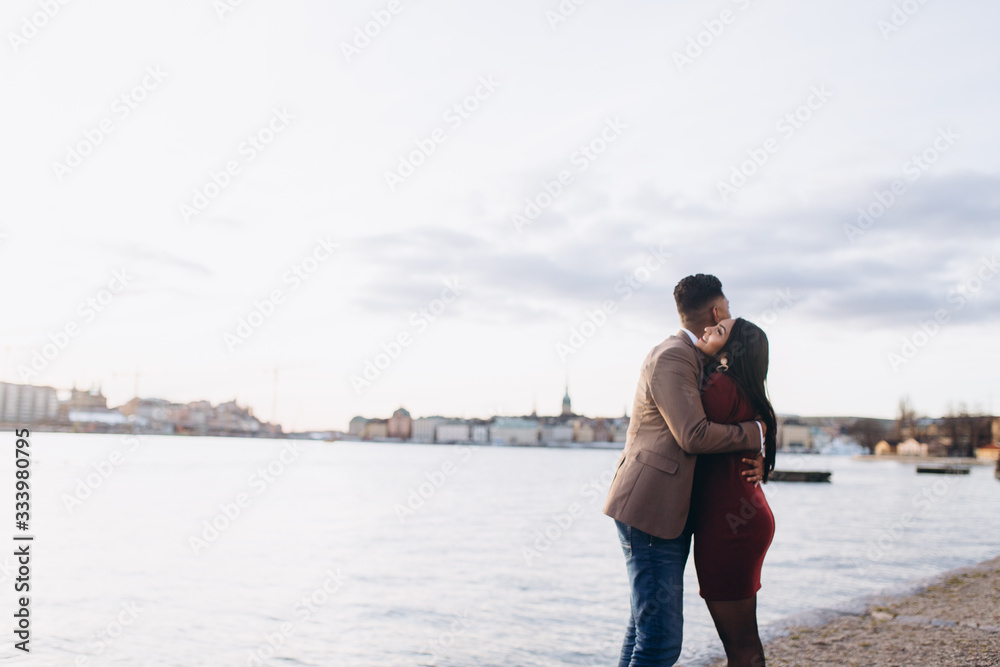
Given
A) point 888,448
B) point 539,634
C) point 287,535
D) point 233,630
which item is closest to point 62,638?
point 233,630

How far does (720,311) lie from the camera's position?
3279 mm

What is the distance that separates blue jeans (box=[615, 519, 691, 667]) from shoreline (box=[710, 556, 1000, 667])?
11.5 feet

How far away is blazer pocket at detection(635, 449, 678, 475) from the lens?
3.07m

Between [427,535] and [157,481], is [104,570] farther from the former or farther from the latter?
[157,481]

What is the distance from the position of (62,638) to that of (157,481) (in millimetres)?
40694

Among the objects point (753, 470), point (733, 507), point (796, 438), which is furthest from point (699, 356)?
point (796, 438)

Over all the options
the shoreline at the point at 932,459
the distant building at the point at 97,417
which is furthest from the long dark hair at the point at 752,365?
the distant building at the point at 97,417

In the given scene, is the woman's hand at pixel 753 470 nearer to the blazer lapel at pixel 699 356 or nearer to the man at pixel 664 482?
the man at pixel 664 482

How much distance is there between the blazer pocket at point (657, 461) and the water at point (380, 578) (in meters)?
5.20

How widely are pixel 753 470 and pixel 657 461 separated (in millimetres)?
354

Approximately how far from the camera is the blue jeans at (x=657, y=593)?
3.09m

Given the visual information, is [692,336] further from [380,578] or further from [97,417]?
[97,417]

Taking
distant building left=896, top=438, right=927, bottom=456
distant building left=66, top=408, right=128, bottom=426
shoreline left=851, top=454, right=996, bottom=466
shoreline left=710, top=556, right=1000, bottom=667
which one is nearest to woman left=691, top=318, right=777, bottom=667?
shoreline left=710, top=556, right=1000, bottom=667

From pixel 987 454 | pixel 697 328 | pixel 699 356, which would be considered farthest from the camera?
pixel 987 454
